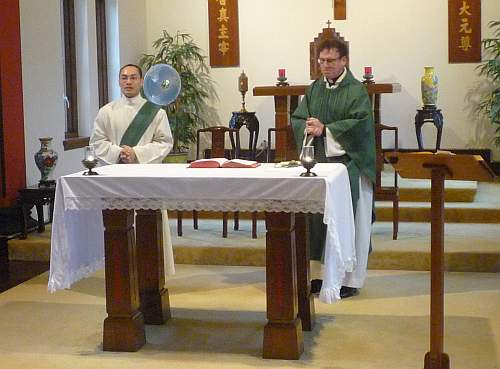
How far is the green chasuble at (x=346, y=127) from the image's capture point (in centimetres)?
542

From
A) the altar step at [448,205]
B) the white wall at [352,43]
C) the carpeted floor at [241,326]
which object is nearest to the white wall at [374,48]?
the white wall at [352,43]

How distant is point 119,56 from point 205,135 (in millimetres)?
1549

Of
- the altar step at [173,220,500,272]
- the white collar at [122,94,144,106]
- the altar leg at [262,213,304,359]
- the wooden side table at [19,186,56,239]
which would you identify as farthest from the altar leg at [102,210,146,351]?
the wooden side table at [19,186,56,239]

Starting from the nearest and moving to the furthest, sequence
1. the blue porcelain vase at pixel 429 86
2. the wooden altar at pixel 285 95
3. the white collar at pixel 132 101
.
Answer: the white collar at pixel 132 101, the wooden altar at pixel 285 95, the blue porcelain vase at pixel 429 86

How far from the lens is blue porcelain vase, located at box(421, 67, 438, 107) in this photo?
30.2 feet

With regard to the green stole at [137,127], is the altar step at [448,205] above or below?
below

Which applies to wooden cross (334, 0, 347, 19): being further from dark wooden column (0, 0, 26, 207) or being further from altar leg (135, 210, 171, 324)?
altar leg (135, 210, 171, 324)

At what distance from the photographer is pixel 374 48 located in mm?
10008

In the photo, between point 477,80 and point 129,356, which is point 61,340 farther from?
point 477,80

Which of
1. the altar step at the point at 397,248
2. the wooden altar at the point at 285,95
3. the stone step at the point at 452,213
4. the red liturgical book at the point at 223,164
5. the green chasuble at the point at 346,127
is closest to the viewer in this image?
the red liturgical book at the point at 223,164

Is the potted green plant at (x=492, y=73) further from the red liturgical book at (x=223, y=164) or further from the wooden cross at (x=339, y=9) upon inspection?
the red liturgical book at (x=223, y=164)

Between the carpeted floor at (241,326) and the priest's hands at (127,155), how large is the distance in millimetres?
987

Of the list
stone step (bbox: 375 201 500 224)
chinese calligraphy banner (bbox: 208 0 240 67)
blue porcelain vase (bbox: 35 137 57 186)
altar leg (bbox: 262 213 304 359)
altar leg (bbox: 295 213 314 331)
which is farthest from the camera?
chinese calligraphy banner (bbox: 208 0 240 67)

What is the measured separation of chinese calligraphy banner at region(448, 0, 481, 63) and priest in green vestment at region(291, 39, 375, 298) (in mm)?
4690
